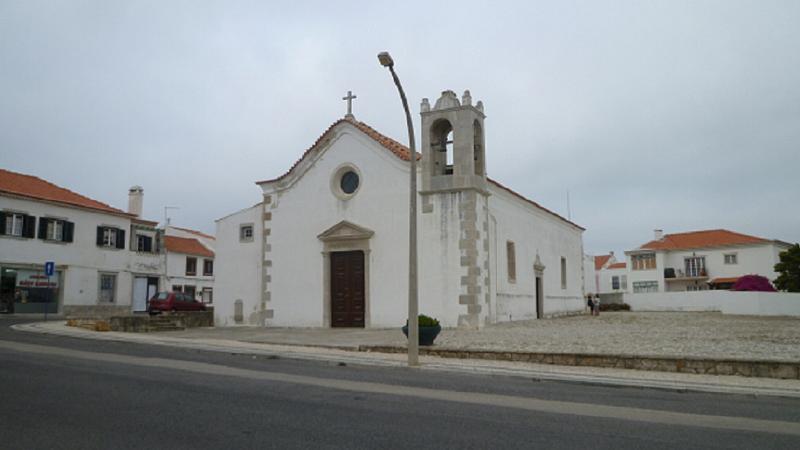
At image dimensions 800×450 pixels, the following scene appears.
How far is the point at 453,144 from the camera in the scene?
71.8 ft

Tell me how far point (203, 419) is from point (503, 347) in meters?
9.42

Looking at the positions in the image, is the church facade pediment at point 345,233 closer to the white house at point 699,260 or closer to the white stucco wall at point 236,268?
the white stucco wall at point 236,268

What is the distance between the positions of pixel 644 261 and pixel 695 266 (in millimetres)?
5104

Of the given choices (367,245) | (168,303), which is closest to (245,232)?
(367,245)

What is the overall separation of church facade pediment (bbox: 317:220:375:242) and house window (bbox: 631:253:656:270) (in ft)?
163

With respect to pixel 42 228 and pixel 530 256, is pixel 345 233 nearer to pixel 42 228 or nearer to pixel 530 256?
pixel 530 256

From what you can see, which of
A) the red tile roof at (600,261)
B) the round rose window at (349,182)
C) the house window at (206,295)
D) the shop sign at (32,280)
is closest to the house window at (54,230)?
the shop sign at (32,280)

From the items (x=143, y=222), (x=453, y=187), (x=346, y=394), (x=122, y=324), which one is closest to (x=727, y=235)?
(x=453, y=187)

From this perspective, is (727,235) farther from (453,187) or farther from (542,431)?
(542,431)

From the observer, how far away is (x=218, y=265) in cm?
2662

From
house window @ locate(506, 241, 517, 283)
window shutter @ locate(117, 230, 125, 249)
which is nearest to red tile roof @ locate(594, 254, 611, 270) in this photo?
house window @ locate(506, 241, 517, 283)

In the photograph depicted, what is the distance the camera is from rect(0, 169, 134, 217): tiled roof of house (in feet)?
105

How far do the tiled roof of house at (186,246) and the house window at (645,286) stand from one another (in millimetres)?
43148

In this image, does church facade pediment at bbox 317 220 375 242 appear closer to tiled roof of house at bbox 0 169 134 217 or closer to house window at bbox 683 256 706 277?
tiled roof of house at bbox 0 169 134 217
